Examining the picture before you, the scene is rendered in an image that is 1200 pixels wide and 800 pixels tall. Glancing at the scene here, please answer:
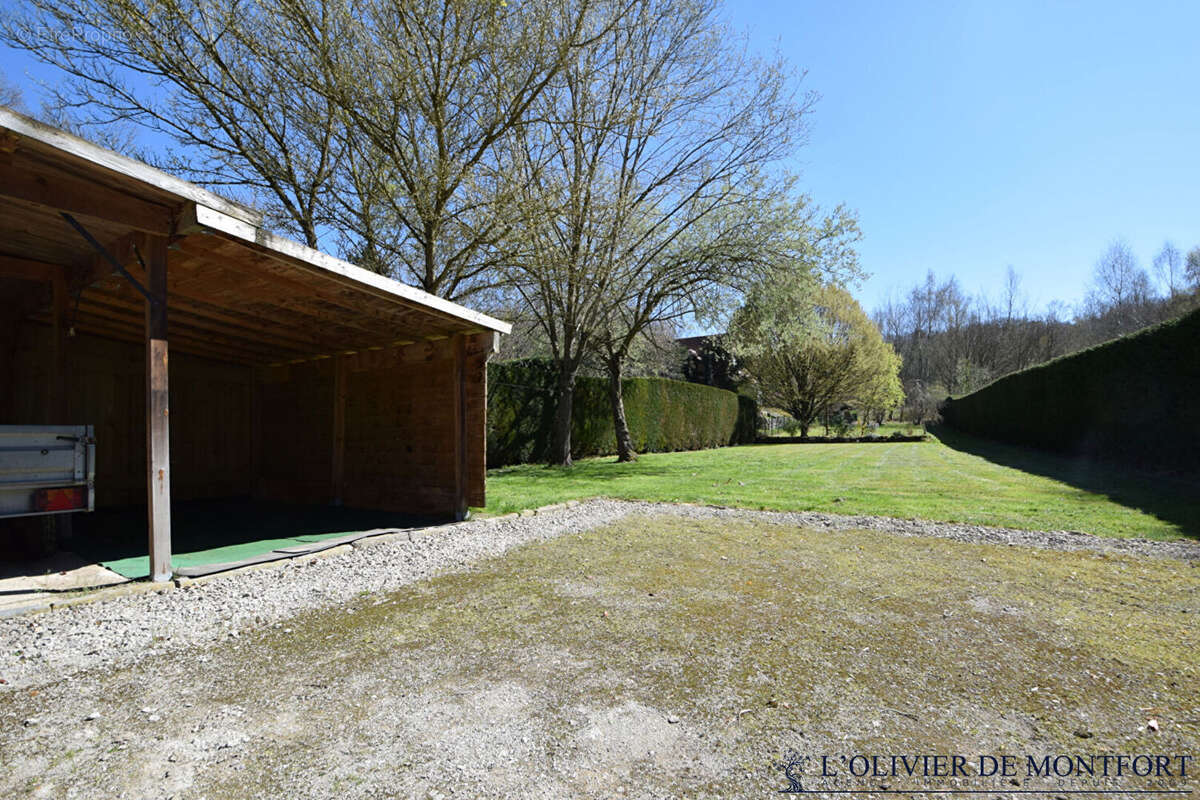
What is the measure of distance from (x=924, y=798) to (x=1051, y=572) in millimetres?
3864

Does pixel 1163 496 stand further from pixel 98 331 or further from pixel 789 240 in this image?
pixel 98 331

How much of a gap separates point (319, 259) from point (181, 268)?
1366mm

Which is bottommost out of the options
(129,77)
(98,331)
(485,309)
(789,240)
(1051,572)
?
(1051,572)

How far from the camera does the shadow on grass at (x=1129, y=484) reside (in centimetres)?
673

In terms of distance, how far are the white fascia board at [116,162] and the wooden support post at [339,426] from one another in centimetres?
439

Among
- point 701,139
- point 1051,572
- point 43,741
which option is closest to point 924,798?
point 43,741

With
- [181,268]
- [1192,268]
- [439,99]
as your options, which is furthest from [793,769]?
[1192,268]

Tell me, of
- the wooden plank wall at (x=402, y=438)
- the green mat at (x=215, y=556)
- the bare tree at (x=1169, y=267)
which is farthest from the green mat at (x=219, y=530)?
the bare tree at (x=1169, y=267)

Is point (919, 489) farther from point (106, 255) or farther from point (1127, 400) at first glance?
point (106, 255)

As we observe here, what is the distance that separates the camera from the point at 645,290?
47.3ft

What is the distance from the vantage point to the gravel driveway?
2.04 m

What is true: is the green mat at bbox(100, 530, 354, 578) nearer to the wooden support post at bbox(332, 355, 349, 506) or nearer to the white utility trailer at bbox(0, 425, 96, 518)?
the white utility trailer at bbox(0, 425, 96, 518)

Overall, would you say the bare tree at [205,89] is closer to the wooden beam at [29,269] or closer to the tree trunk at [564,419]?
the wooden beam at [29,269]

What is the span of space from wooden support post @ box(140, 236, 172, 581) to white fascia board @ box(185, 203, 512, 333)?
533 mm
